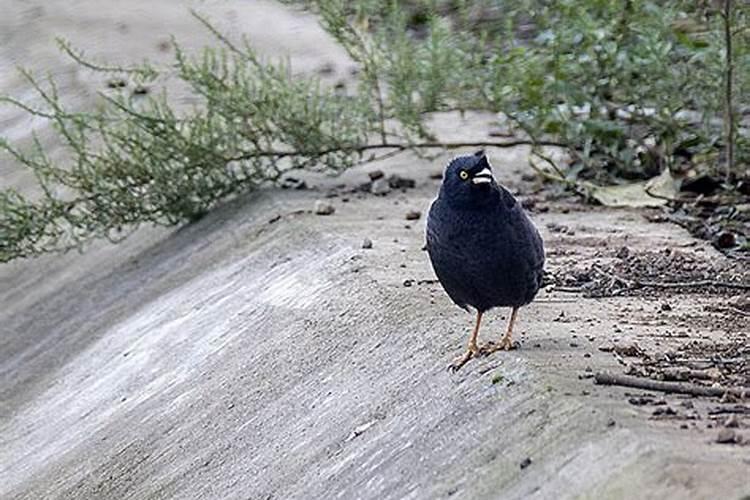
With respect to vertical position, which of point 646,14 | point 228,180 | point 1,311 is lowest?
point 1,311

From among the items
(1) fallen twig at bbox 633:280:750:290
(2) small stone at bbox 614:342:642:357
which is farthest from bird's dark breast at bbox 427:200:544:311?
(1) fallen twig at bbox 633:280:750:290

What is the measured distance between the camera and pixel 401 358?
5535 mm

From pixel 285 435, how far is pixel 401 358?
0.46 m

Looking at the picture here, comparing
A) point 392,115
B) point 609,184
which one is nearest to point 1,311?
point 392,115

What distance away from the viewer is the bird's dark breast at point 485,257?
16.8 feet

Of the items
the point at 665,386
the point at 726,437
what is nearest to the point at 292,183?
the point at 665,386

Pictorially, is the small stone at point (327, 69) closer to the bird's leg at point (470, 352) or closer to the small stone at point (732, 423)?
the bird's leg at point (470, 352)

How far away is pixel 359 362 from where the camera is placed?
5.77 metres

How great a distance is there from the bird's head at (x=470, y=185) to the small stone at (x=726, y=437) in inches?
53.3

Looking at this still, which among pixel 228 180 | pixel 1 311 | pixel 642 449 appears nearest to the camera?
pixel 642 449

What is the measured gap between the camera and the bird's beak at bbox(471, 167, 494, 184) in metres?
5.10

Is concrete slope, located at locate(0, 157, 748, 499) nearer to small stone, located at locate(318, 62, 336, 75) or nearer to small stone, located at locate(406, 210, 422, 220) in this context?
small stone, located at locate(406, 210, 422, 220)

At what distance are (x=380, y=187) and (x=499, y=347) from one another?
144 inches

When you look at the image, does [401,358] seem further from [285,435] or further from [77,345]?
[77,345]
